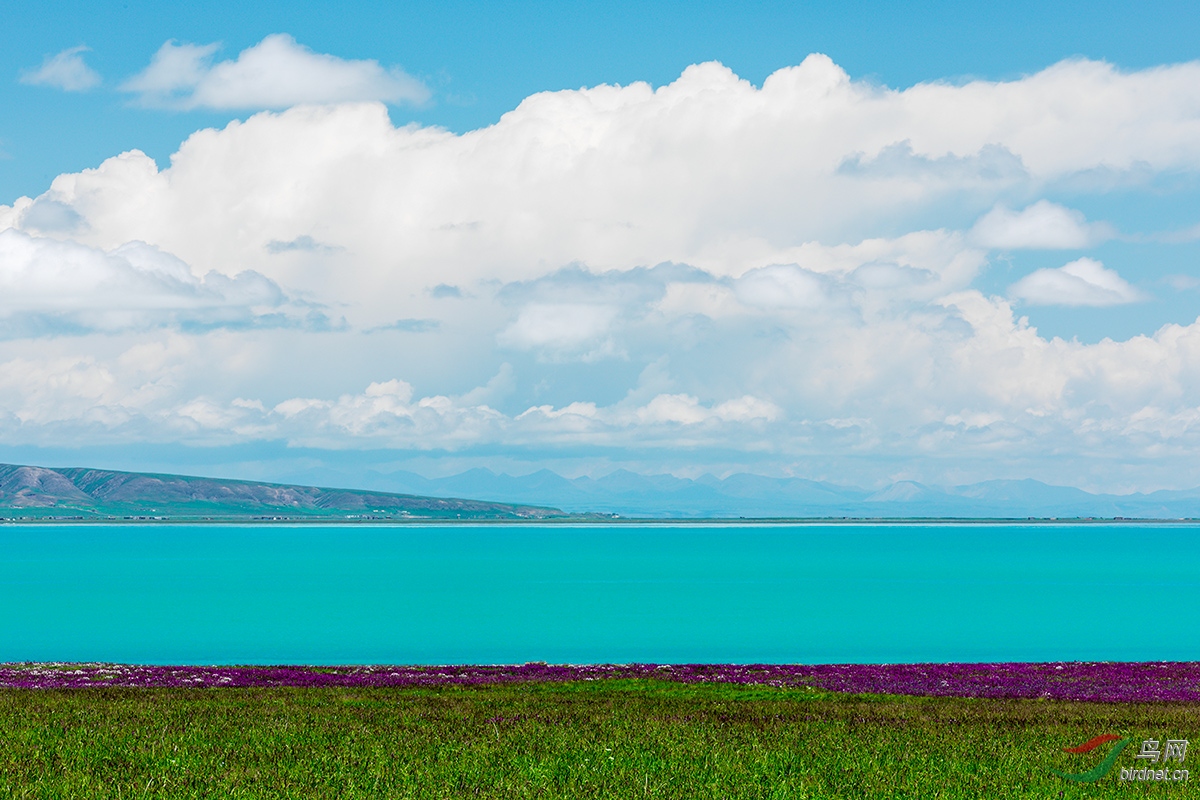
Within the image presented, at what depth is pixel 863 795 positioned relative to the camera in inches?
755

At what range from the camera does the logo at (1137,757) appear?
69.6 feet

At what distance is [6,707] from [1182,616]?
402 feet

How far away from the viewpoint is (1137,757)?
918 inches

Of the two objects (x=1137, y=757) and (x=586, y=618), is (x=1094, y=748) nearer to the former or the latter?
(x=1137, y=757)

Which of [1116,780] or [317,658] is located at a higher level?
[1116,780]

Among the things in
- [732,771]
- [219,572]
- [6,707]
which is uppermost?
[732,771]

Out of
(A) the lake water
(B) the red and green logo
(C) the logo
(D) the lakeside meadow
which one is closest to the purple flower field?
(D) the lakeside meadow

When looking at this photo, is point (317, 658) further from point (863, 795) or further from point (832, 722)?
point (863, 795)

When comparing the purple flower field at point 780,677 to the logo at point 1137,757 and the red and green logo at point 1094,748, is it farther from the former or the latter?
the logo at point 1137,757

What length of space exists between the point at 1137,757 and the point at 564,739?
12.6 metres

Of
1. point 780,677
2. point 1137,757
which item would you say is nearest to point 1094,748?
point 1137,757

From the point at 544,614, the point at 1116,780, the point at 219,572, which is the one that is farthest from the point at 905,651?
the point at 219,572

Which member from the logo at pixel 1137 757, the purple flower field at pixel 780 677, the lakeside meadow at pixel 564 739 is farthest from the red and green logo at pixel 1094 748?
the purple flower field at pixel 780 677

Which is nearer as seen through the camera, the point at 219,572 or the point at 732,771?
the point at 732,771
